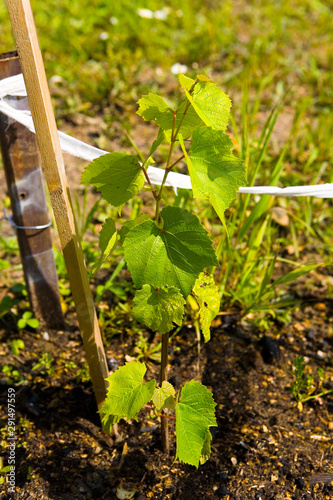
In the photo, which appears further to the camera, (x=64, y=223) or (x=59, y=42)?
(x=59, y=42)

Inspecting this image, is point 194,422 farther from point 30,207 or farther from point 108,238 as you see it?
point 30,207

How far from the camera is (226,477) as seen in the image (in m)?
1.51

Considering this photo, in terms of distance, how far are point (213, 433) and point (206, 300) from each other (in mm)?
697

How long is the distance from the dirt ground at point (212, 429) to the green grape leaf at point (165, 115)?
1.06 meters

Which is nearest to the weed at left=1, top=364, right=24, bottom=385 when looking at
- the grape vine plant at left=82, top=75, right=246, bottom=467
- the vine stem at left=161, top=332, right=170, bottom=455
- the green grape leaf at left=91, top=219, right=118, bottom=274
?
the vine stem at left=161, top=332, right=170, bottom=455

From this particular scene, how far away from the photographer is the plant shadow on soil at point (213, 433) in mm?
1493

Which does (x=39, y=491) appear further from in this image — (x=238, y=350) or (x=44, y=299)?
(x=238, y=350)

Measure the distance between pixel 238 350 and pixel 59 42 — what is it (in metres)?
3.06

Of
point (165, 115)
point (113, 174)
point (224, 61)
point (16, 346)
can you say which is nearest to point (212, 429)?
point (16, 346)

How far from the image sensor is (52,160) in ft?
3.94

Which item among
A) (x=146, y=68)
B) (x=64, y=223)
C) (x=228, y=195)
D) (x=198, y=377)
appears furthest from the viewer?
(x=146, y=68)

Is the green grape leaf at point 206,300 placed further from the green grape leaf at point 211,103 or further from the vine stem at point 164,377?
the green grape leaf at point 211,103

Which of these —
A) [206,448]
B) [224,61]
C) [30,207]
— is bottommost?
[206,448]

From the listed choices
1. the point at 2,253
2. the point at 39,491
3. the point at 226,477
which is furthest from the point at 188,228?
the point at 2,253
